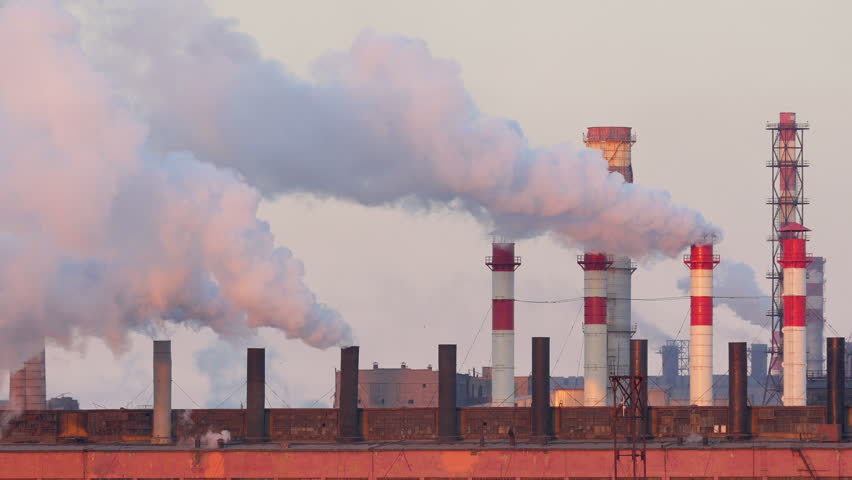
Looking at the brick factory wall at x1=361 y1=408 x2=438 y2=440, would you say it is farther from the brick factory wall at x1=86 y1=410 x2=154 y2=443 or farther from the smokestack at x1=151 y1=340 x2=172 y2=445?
the brick factory wall at x1=86 y1=410 x2=154 y2=443

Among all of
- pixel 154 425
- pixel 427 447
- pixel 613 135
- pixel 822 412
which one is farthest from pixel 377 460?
pixel 613 135

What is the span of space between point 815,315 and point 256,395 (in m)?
52.3

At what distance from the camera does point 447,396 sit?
65.4 meters

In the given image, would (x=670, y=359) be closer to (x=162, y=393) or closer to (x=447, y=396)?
(x=447, y=396)

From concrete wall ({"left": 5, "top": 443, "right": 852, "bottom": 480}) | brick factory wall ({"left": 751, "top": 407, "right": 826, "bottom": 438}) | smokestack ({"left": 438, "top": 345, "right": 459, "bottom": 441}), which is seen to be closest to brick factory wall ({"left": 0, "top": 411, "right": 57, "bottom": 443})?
concrete wall ({"left": 5, "top": 443, "right": 852, "bottom": 480})

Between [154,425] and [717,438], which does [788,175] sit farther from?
[154,425]

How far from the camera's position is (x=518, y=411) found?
65.9 meters

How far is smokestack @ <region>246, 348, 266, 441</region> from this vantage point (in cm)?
6475

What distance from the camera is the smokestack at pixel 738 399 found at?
212 ft

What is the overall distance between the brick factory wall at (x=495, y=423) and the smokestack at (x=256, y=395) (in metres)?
6.94

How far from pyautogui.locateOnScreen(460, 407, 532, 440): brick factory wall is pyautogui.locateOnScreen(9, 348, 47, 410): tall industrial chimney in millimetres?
24003

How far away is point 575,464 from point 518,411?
8641mm

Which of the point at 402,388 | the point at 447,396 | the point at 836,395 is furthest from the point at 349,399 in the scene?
the point at 402,388

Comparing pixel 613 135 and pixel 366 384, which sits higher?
Answer: pixel 613 135
